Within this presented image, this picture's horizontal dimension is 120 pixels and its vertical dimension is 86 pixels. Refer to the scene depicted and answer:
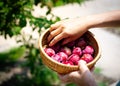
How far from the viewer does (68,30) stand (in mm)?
1885

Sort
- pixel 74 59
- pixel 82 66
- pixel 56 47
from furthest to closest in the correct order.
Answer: pixel 56 47 < pixel 74 59 < pixel 82 66

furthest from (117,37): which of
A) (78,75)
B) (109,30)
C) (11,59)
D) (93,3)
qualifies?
(78,75)

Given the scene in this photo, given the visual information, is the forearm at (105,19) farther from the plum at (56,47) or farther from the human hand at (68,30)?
the plum at (56,47)

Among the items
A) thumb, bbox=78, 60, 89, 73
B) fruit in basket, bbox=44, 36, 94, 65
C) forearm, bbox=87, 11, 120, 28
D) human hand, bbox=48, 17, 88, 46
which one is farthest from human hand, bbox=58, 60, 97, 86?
forearm, bbox=87, 11, 120, 28

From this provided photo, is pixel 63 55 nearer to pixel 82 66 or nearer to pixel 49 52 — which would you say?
pixel 49 52

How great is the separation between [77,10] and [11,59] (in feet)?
6.17

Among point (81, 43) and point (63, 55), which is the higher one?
point (81, 43)

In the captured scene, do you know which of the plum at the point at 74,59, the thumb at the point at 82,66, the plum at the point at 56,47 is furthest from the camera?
the plum at the point at 56,47

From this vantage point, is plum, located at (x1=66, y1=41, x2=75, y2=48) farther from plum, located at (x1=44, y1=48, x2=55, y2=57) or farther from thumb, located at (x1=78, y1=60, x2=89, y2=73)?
thumb, located at (x1=78, y1=60, x2=89, y2=73)

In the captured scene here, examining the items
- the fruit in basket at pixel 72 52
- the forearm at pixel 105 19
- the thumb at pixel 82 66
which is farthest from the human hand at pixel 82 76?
the forearm at pixel 105 19

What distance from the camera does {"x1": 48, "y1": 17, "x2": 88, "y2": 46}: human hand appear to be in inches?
74.7

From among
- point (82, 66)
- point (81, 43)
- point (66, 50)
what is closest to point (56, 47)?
point (66, 50)

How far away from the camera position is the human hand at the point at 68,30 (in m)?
1.90

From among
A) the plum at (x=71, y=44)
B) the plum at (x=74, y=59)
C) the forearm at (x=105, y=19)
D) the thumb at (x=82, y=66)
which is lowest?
the thumb at (x=82, y=66)
